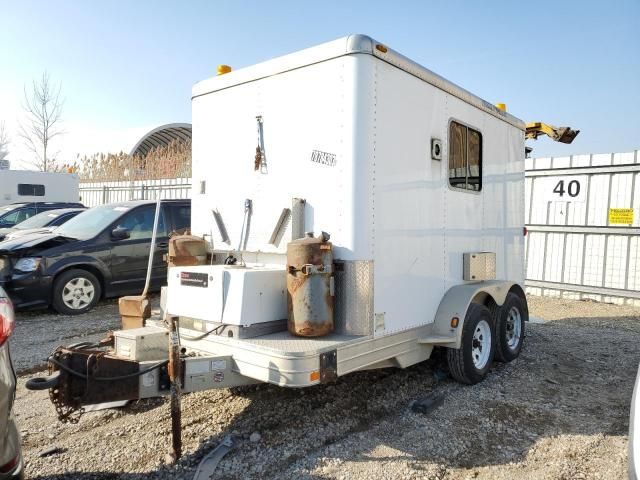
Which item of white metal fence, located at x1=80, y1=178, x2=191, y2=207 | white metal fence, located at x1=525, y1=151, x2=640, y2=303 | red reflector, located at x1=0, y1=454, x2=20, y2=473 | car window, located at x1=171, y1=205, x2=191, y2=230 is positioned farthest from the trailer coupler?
white metal fence, located at x1=80, y1=178, x2=191, y2=207

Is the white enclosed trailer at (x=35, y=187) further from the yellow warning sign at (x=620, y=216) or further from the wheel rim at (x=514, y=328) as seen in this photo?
the yellow warning sign at (x=620, y=216)

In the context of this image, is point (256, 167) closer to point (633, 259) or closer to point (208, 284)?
point (208, 284)

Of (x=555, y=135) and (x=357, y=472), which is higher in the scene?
(x=555, y=135)

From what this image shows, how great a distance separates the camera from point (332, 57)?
369 centimetres

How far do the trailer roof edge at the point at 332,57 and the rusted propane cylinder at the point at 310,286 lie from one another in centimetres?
141

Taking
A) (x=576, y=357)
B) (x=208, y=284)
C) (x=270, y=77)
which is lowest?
(x=576, y=357)

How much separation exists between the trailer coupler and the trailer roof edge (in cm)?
236

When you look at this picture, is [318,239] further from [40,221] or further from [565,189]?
[40,221]

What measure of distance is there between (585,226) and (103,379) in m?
9.71

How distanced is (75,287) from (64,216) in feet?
13.2

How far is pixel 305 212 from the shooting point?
3.92 metres

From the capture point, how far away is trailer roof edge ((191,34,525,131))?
11.8 feet

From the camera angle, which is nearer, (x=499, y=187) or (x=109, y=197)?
(x=499, y=187)

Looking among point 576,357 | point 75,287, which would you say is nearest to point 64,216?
point 75,287
